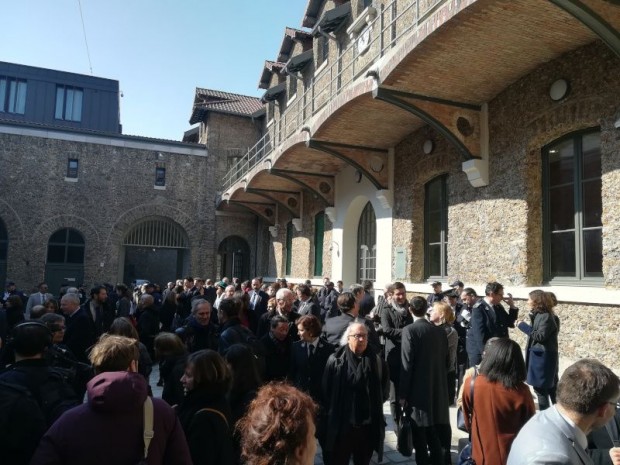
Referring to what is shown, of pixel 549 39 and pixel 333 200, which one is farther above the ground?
pixel 549 39

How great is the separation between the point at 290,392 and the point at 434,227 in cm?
980

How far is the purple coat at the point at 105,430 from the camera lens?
189cm

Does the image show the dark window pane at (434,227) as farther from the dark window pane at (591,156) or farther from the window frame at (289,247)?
the window frame at (289,247)

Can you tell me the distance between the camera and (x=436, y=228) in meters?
10.9

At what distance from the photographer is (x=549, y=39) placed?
7086 mm

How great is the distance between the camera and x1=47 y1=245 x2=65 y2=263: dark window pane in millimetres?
20047

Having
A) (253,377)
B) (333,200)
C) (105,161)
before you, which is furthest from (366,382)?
(105,161)

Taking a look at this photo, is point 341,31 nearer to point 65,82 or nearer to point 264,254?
point 264,254

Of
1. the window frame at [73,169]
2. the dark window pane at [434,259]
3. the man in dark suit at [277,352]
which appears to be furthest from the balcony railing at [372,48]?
the window frame at [73,169]

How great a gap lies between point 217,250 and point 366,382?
19458 mm

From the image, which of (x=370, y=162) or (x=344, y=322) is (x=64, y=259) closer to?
(x=370, y=162)

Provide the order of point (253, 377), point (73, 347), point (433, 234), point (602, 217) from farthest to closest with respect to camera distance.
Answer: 1. point (433, 234)
2. point (602, 217)
3. point (73, 347)
4. point (253, 377)

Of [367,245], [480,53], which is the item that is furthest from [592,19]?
[367,245]

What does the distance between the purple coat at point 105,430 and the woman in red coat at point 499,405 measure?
6.22 ft
